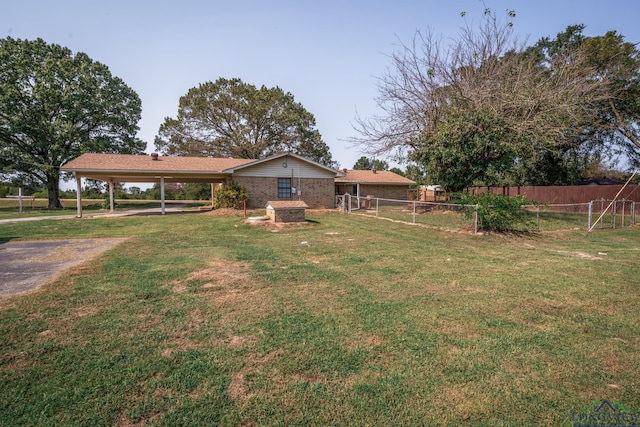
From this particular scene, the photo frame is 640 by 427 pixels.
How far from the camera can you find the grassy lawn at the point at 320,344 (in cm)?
238

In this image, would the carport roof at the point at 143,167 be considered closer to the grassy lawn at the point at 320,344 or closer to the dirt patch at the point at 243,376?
the grassy lawn at the point at 320,344

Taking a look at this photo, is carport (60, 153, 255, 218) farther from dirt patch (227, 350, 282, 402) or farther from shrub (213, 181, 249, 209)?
dirt patch (227, 350, 282, 402)

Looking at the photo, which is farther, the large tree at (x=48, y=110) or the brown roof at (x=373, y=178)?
the brown roof at (x=373, y=178)

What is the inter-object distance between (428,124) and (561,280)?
50.9 feet

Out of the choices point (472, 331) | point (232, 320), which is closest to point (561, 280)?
point (472, 331)

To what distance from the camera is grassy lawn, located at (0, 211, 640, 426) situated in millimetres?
2383

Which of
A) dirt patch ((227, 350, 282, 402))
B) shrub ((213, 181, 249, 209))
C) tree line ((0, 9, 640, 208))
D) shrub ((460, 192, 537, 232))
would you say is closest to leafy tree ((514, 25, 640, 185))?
tree line ((0, 9, 640, 208))

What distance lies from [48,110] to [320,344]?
110 feet

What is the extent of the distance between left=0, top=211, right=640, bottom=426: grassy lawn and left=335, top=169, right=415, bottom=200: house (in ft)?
74.5

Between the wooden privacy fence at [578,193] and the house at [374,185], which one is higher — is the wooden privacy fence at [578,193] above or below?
below

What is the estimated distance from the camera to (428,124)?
→ 19438 millimetres

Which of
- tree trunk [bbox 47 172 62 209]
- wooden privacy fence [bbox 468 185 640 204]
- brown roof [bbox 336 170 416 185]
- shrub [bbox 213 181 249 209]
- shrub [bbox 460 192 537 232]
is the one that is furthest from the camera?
brown roof [bbox 336 170 416 185]

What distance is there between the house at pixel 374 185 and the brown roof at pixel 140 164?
423 inches

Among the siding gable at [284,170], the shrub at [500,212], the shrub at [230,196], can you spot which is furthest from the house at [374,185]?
the shrub at [500,212]
